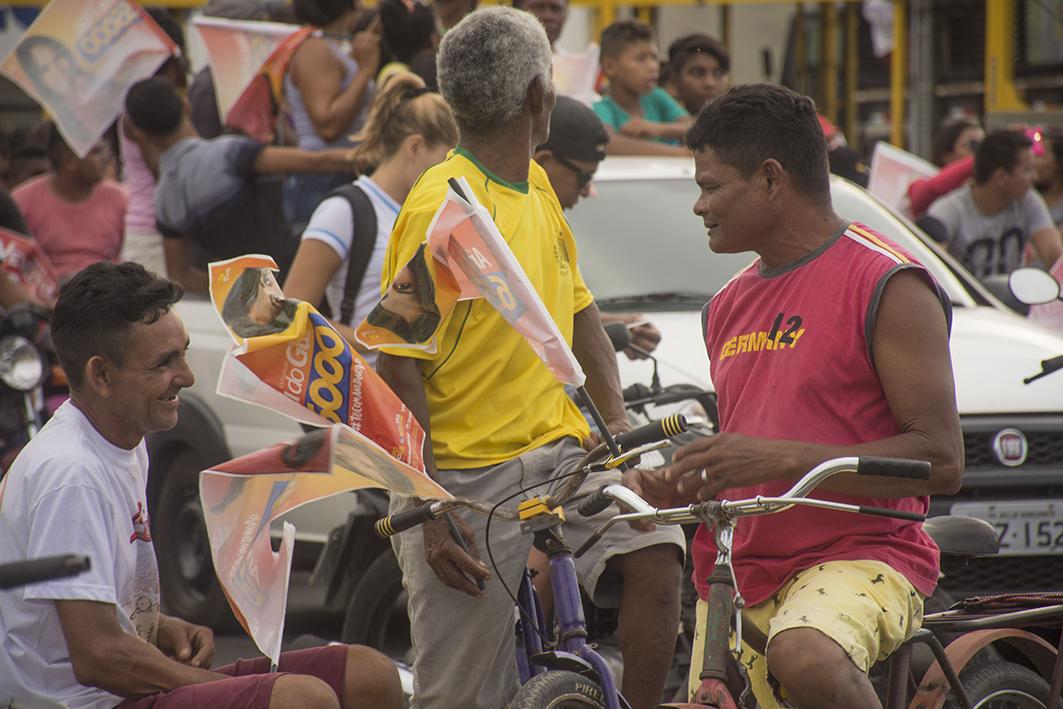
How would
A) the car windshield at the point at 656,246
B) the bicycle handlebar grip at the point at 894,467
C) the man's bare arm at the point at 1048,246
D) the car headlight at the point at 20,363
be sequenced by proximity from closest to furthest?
the bicycle handlebar grip at the point at 894,467 → the car windshield at the point at 656,246 → the car headlight at the point at 20,363 → the man's bare arm at the point at 1048,246

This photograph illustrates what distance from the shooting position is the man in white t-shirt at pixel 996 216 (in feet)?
29.9

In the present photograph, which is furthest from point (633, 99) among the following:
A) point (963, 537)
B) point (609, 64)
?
point (963, 537)

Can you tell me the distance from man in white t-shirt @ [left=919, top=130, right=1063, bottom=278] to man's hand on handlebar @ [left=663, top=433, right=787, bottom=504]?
20.4ft

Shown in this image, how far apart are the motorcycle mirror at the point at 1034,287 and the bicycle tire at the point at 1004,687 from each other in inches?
79.1

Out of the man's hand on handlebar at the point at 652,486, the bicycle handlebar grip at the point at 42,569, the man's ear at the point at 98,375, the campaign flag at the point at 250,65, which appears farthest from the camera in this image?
the campaign flag at the point at 250,65

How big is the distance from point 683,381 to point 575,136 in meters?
0.96

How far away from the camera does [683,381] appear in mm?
5664

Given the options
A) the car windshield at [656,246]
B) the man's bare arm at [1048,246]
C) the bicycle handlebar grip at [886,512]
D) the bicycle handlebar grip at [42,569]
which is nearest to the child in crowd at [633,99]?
the car windshield at [656,246]

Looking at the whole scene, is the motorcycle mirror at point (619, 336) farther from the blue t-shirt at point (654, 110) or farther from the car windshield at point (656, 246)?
the blue t-shirt at point (654, 110)

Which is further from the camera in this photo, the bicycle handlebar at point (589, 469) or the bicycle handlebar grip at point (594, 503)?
the bicycle handlebar grip at point (594, 503)

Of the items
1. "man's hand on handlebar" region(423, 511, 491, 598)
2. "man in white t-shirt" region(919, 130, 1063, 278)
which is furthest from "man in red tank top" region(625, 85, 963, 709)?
"man in white t-shirt" region(919, 130, 1063, 278)

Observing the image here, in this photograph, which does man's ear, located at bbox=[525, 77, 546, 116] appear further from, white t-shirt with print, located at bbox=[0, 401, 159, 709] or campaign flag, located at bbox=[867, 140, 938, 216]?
campaign flag, located at bbox=[867, 140, 938, 216]

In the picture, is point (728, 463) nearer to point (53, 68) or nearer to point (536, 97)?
point (536, 97)

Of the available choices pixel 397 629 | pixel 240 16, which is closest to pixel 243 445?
pixel 397 629
